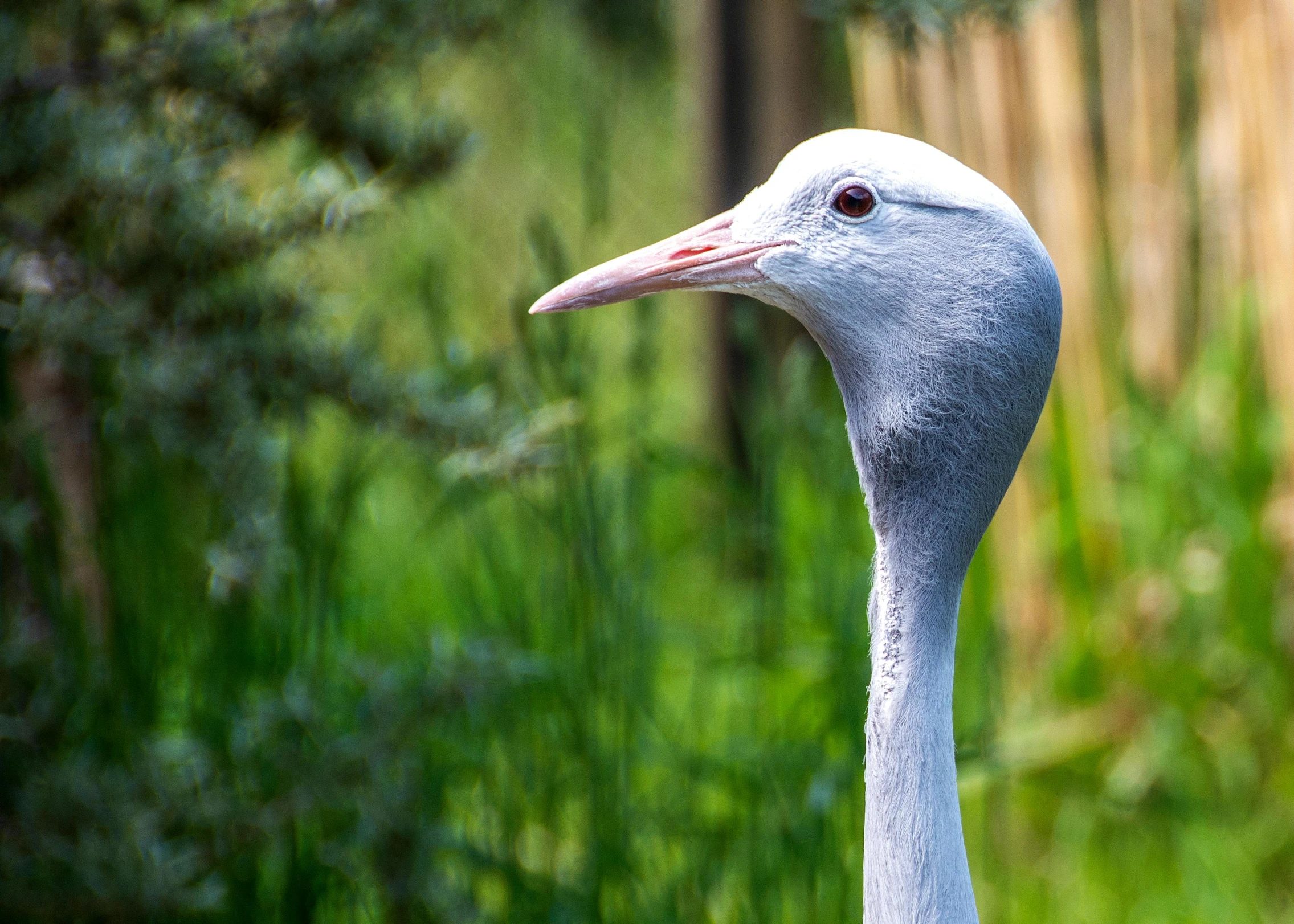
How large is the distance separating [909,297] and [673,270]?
236 mm

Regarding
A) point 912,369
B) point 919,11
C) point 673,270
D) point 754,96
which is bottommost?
point 912,369

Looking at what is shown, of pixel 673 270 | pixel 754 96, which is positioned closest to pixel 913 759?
pixel 673 270

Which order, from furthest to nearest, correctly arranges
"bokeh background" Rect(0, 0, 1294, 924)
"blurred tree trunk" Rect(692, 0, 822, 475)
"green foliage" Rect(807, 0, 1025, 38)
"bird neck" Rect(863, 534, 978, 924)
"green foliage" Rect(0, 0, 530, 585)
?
"blurred tree trunk" Rect(692, 0, 822, 475)
"green foliage" Rect(807, 0, 1025, 38)
"bokeh background" Rect(0, 0, 1294, 924)
"green foliage" Rect(0, 0, 530, 585)
"bird neck" Rect(863, 534, 978, 924)

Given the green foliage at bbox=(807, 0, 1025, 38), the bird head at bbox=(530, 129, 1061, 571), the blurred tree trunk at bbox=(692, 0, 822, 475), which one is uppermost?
the blurred tree trunk at bbox=(692, 0, 822, 475)

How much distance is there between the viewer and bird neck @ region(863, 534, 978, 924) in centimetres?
112

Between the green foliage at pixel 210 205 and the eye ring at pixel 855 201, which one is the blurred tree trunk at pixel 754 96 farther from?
the eye ring at pixel 855 201

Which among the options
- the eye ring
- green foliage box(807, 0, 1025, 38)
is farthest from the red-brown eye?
green foliage box(807, 0, 1025, 38)

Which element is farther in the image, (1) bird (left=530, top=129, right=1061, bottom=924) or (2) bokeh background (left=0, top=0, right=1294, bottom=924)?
(2) bokeh background (left=0, top=0, right=1294, bottom=924)

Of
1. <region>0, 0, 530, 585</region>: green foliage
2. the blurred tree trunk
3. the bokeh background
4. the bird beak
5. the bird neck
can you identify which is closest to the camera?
the bird neck

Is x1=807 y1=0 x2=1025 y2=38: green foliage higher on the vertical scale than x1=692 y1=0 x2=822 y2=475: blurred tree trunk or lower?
lower

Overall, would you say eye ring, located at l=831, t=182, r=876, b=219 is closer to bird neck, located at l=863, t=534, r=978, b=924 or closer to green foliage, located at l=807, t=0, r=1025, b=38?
bird neck, located at l=863, t=534, r=978, b=924

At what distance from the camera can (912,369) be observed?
3.85 feet

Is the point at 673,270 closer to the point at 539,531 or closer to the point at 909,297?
the point at 909,297

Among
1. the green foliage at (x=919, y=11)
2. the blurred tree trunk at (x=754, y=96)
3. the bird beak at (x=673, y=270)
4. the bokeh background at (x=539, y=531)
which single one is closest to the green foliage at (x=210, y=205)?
the bokeh background at (x=539, y=531)
